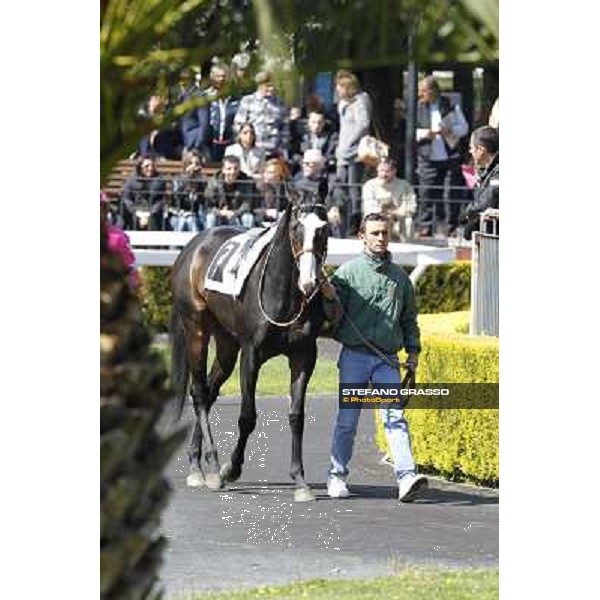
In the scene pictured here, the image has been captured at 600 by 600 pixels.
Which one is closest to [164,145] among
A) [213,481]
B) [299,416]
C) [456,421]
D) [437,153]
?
[437,153]

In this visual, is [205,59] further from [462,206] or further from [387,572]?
[462,206]

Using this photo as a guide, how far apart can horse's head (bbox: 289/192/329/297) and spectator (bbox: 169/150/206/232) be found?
1.33 feet

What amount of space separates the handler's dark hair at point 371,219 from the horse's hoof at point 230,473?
1.12 meters

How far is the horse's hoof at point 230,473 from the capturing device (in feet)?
27.6

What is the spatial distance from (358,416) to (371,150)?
118cm

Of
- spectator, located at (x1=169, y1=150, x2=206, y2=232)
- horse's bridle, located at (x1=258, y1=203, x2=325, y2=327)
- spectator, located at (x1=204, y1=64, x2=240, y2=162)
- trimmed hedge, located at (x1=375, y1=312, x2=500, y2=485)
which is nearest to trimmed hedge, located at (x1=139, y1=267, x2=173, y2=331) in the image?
spectator, located at (x1=169, y1=150, x2=206, y2=232)

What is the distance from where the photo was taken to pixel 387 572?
7.48 meters

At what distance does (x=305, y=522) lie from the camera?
8070 mm

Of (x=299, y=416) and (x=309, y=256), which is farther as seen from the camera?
(x=309, y=256)

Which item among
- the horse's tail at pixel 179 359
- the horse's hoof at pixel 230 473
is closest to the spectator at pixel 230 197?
the horse's tail at pixel 179 359

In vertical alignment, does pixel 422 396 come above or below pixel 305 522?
above

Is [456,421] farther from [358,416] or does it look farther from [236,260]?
[236,260]

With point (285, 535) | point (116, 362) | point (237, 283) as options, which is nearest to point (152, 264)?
point (237, 283)
